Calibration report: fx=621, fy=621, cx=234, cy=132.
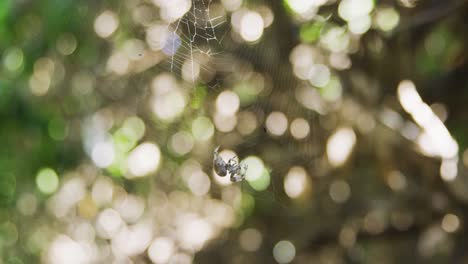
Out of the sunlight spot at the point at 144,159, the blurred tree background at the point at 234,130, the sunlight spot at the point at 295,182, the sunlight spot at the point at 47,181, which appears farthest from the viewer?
the sunlight spot at the point at 47,181

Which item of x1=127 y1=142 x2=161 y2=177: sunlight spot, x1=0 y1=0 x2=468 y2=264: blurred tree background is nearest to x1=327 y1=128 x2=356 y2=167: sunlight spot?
x1=0 y1=0 x2=468 y2=264: blurred tree background

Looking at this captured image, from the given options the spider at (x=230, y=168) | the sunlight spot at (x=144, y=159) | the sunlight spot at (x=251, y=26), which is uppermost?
the sunlight spot at (x=251, y=26)

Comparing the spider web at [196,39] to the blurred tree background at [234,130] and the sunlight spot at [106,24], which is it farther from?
the sunlight spot at [106,24]

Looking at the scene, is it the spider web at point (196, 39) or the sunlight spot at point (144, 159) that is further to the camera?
the sunlight spot at point (144, 159)

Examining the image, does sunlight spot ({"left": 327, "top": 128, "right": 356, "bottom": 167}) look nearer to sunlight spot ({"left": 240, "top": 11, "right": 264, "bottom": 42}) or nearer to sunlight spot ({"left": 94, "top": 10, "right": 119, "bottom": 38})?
sunlight spot ({"left": 240, "top": 11, "right": 264, "bottom": 42})

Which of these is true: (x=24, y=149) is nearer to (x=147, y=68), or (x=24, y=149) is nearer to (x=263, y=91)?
(x=147, y=68)

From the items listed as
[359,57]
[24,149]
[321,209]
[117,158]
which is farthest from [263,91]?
[24,149]

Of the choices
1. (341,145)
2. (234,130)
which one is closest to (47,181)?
(234,130)

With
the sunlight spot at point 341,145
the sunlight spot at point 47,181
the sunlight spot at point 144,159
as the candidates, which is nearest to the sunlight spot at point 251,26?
the sunlight spot at point 341,145

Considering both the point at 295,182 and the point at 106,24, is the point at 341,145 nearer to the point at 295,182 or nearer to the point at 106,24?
the point at 295,182

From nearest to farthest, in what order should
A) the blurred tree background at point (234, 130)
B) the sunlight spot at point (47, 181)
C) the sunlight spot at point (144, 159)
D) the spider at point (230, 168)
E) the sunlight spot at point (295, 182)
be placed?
1. the spider at point (230, 168)
2. the blurred tree background at point (234, 130)
3. the sunlight spot at point (295, 182)
4. the sunlight spot at point (144, 159)
5. the sunlight spot at point (47, 181)
